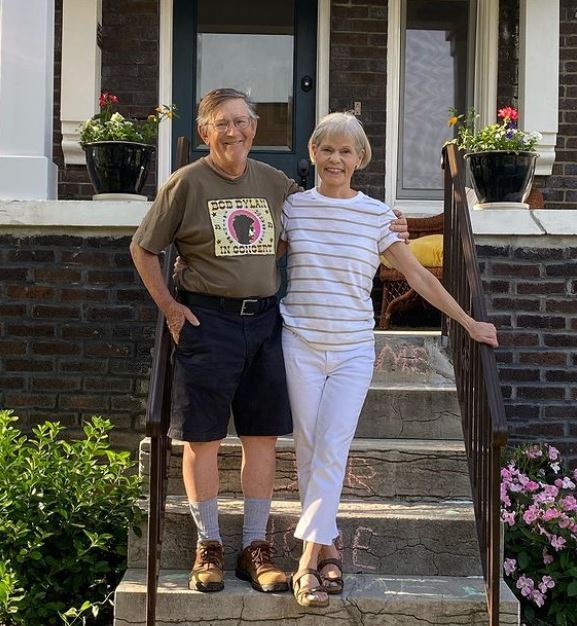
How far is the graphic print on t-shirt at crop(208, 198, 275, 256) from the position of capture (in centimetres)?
288

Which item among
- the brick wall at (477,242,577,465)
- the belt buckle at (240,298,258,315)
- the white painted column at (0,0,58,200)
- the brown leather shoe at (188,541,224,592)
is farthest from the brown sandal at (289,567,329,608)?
the white painted column at (0,0,58,200)

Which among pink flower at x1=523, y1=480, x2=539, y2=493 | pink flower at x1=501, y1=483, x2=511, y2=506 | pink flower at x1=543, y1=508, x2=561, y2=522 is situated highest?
pink flower at x1=523, y1=480, x2=539, y2=493

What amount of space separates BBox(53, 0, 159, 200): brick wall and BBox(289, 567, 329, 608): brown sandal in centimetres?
355

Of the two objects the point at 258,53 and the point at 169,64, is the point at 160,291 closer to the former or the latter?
the point at 169,64

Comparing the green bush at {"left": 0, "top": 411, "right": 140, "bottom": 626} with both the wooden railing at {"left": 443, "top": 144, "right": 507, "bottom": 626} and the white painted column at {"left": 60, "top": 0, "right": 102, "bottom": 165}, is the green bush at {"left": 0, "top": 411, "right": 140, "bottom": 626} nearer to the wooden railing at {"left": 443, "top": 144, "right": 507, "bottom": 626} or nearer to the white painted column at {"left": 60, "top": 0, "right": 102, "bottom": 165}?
the wooden railing at {"left": 443, "top": 144, "right": 507, "bottom": 626}

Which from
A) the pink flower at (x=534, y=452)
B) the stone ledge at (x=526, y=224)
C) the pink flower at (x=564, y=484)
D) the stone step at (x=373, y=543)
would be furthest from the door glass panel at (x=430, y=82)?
the stone step at (x=373, y=543)

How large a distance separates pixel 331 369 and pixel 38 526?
1.27 meters

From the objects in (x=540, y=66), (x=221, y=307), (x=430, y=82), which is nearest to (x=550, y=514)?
(x=221, y=307)

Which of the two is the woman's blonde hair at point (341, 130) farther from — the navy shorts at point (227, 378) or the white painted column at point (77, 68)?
the white painted column at point (77, 68)

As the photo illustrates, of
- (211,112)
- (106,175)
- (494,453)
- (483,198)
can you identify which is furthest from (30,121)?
(494,453)

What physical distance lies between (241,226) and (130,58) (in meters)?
3.49

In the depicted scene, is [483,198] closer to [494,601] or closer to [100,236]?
[100,236]

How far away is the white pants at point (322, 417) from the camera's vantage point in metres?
2.91

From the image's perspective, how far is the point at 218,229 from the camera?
287 cm
